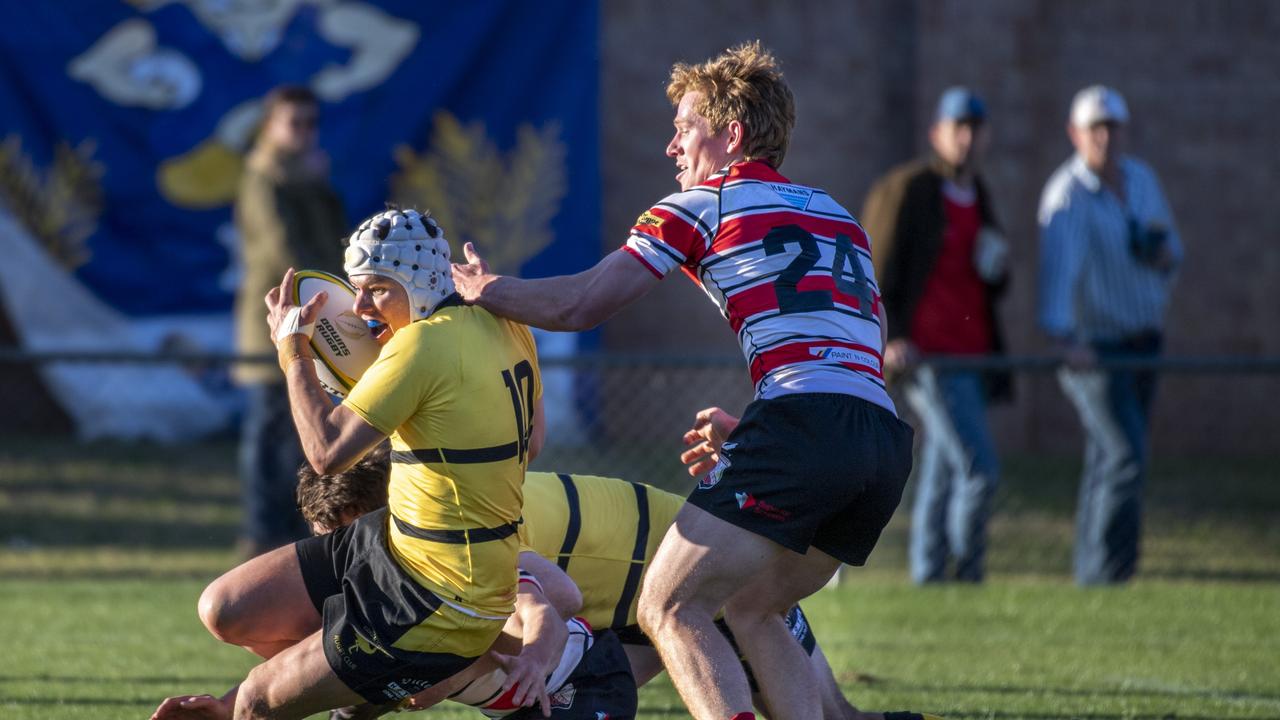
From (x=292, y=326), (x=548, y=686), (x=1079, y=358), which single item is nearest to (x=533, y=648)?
(x=548, y=686)

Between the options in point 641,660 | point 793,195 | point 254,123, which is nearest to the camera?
point 793,195

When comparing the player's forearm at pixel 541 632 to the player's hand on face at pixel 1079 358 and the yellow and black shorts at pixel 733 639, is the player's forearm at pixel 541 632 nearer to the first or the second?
the yellow and black shorts at pixel 733 639

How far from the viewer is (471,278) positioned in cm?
397

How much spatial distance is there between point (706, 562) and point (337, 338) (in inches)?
44.8

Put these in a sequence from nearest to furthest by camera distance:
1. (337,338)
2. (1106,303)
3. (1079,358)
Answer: (337,338), (1079,358), (1106,303)

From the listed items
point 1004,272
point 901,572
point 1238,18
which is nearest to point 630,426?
point 901,572

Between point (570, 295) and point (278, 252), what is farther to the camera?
point (278, 252)

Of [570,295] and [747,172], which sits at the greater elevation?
[747,172]

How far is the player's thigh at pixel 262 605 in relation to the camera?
4.35 meters

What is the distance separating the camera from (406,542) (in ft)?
13.0

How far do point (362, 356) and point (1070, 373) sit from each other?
15.5 feet

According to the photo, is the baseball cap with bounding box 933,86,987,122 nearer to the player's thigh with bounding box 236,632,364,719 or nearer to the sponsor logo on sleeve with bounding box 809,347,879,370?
the sponsor logo on sleeve with bounding box 809,347,879,370

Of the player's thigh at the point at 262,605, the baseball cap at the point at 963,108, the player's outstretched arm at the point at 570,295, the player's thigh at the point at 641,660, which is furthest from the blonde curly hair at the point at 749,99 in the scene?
the baseball cap at the point at 963,108

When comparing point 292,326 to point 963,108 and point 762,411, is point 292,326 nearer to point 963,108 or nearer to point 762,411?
point 762,411
